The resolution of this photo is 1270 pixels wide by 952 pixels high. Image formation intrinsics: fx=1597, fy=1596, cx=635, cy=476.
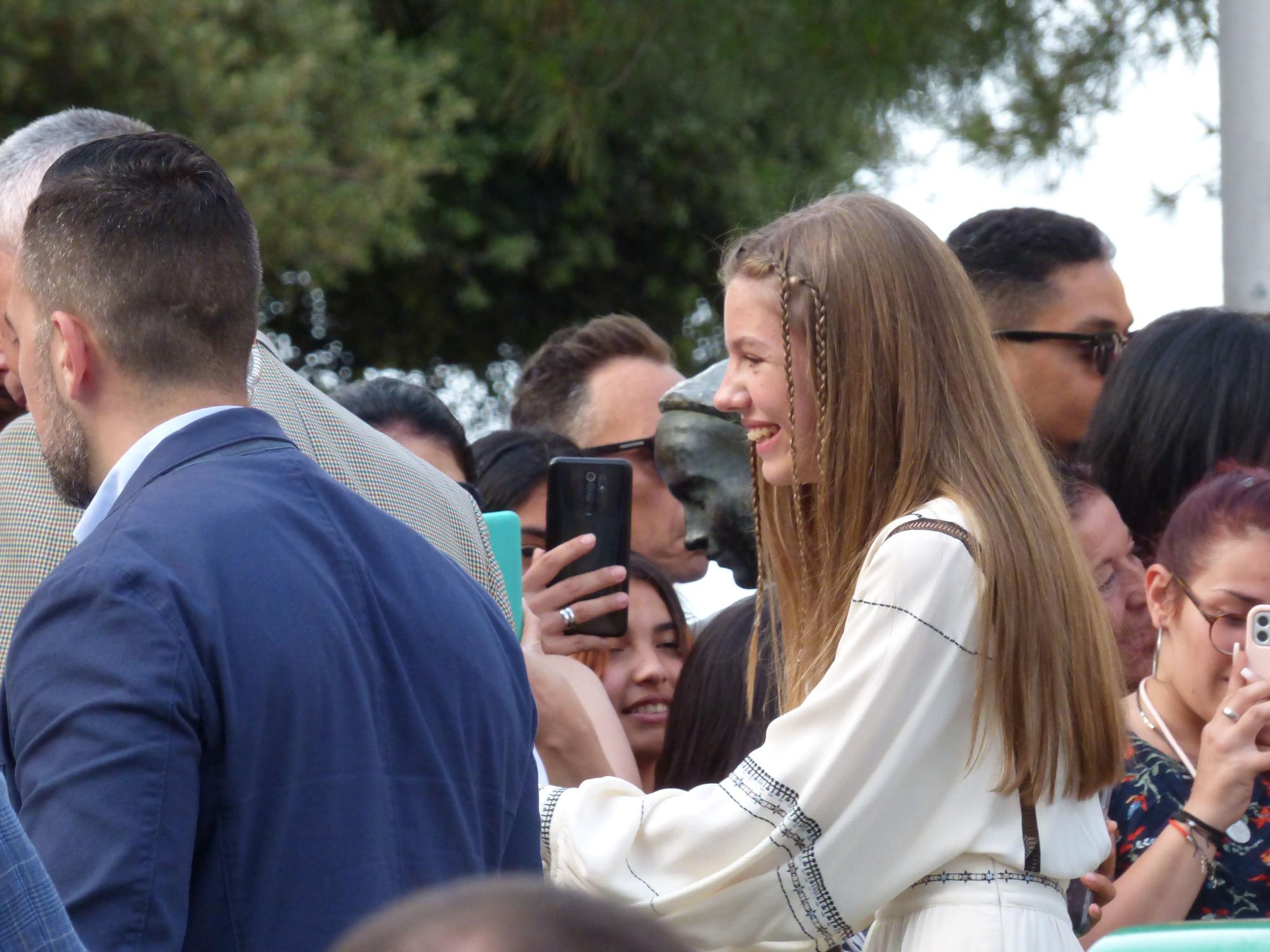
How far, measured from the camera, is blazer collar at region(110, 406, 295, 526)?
165cm

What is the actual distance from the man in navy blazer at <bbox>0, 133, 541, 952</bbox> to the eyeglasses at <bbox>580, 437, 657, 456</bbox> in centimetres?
187

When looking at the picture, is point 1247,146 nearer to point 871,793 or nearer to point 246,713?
point 871,793

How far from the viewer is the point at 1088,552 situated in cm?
Answer: 284

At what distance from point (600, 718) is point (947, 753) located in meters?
1.01

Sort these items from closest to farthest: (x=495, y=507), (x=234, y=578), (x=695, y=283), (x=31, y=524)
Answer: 1. (x=234, y=578)
2. (x=31, y=524)
3. (x=495, y=507)
4. (x=695, y=283)

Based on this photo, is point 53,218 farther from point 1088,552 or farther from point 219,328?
point 1088,552

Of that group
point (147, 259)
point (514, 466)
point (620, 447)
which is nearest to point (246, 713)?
point (147, 259)

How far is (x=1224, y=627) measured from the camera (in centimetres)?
245

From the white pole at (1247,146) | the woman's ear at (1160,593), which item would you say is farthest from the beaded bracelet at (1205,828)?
the white pole at (1247,146)

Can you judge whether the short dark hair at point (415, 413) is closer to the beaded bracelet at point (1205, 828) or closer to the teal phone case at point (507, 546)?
the teal phone case at point (507, 546)

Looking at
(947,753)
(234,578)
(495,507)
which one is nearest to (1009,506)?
(947,753)

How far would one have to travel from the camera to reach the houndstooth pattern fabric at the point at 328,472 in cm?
220

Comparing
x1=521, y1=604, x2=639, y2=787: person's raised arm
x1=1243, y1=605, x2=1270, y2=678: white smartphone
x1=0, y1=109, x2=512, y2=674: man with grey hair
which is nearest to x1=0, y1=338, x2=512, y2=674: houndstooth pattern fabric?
x1=0, y1=109, x2=512, y2=674: man with grey hair

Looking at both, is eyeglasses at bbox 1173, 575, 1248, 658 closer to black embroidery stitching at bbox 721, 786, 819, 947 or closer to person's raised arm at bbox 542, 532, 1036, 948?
person's raised arm at bbox 542, 532, 1036, 948
